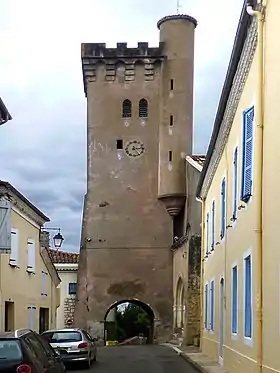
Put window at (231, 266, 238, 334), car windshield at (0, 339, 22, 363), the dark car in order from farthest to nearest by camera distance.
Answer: window at (231, 266, 238, 334) → car windshield at (0, 339, 22, 363) → the dark car

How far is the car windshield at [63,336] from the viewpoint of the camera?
24.6 m

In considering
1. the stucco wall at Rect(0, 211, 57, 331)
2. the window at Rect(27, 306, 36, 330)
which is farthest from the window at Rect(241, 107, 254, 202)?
the window at Rect(27, 306, 36, 330)

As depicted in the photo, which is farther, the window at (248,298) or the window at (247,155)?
the window at (248,298)

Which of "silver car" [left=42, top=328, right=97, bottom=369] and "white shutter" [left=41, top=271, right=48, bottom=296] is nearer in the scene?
"silver car" [left=42, top=328, right=97, bottom=369]

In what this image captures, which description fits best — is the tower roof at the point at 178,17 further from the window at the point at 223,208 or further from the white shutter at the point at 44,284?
the window at the point at 223,208

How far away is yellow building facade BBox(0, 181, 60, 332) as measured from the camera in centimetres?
2560

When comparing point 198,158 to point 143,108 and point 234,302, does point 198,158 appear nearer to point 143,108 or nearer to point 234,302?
point 143,108

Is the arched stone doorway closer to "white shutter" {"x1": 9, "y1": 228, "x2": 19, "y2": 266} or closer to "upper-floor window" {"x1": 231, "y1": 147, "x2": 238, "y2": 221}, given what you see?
"white shutter" {"x1": 9, "y1": 228, "x2": 19, "y2": 266}

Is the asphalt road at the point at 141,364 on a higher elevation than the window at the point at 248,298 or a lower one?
lower

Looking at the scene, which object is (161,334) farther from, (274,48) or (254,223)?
(274,48)

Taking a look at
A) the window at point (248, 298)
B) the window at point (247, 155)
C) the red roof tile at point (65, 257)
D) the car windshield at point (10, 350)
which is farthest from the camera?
the red roof tile at point (65, 257)

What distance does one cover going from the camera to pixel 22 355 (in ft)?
36.7

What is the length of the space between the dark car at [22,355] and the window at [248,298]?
4651 millimetres

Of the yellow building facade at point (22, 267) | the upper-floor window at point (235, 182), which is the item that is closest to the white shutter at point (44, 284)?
the yellow building facade at point (22, 267)
